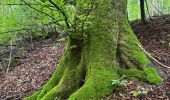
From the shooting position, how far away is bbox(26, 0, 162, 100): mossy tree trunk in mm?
5793

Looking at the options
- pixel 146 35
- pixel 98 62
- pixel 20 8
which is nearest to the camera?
pixel 98 62

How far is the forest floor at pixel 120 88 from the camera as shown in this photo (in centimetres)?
562

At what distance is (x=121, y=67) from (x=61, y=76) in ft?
4.94

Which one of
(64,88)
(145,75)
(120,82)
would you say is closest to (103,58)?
(120,82)

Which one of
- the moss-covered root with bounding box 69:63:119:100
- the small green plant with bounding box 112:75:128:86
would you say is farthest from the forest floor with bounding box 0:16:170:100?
the moss-covered root with bounding box 69:63:119:100

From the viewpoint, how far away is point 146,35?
423 inches

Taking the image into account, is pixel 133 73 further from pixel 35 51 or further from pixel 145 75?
pixel 35 51

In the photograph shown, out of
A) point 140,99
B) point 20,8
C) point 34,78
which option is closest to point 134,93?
point 140,99

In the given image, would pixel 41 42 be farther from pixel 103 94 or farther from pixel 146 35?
pixel 103 94

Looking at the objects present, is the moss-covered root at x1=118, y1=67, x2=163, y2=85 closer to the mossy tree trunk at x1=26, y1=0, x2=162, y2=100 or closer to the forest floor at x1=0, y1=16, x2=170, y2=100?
the mossy tree trunk at x1=26, y1=0, x2=162, y2=100

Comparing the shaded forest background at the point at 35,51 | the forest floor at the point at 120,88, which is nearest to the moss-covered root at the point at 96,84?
the forest floor at the point at 120,88

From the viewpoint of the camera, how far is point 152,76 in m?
5.94

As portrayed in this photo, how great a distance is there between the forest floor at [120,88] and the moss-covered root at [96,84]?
0.69 feet

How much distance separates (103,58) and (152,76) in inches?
43.9
